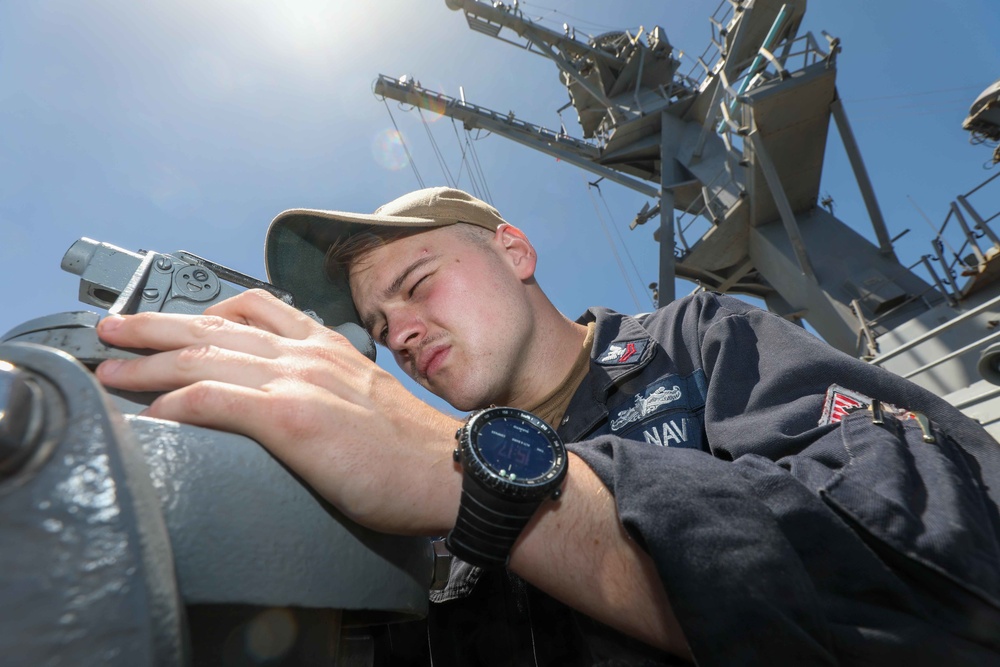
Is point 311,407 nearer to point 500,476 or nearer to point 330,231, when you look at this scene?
point 500,476

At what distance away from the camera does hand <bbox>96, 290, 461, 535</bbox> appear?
618 mm

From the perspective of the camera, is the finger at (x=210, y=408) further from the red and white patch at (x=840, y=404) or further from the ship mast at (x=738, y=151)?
the ship mast at (x=738, y=151)

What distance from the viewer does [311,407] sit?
0.66 metres

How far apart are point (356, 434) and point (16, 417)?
1.18ft

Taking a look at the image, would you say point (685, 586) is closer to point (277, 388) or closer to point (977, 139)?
point (277, 388)

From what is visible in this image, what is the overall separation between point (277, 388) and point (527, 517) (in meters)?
0.40

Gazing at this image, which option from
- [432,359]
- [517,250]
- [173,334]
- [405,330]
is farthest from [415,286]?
[173,334]

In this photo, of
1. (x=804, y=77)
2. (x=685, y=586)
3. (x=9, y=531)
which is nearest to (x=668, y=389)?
(x=685, y=586)

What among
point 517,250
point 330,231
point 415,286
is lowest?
point 415,286

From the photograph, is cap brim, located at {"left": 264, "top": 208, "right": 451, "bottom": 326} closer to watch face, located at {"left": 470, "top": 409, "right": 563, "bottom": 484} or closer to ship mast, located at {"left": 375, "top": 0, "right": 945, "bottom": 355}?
watch face, located at {"left": 470, "top": 409, "right": 563, "bottom": 484}

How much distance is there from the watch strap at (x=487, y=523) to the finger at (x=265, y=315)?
0.38 m

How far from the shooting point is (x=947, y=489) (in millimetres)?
775

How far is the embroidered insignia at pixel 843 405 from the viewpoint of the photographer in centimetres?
98

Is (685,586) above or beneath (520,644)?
above
